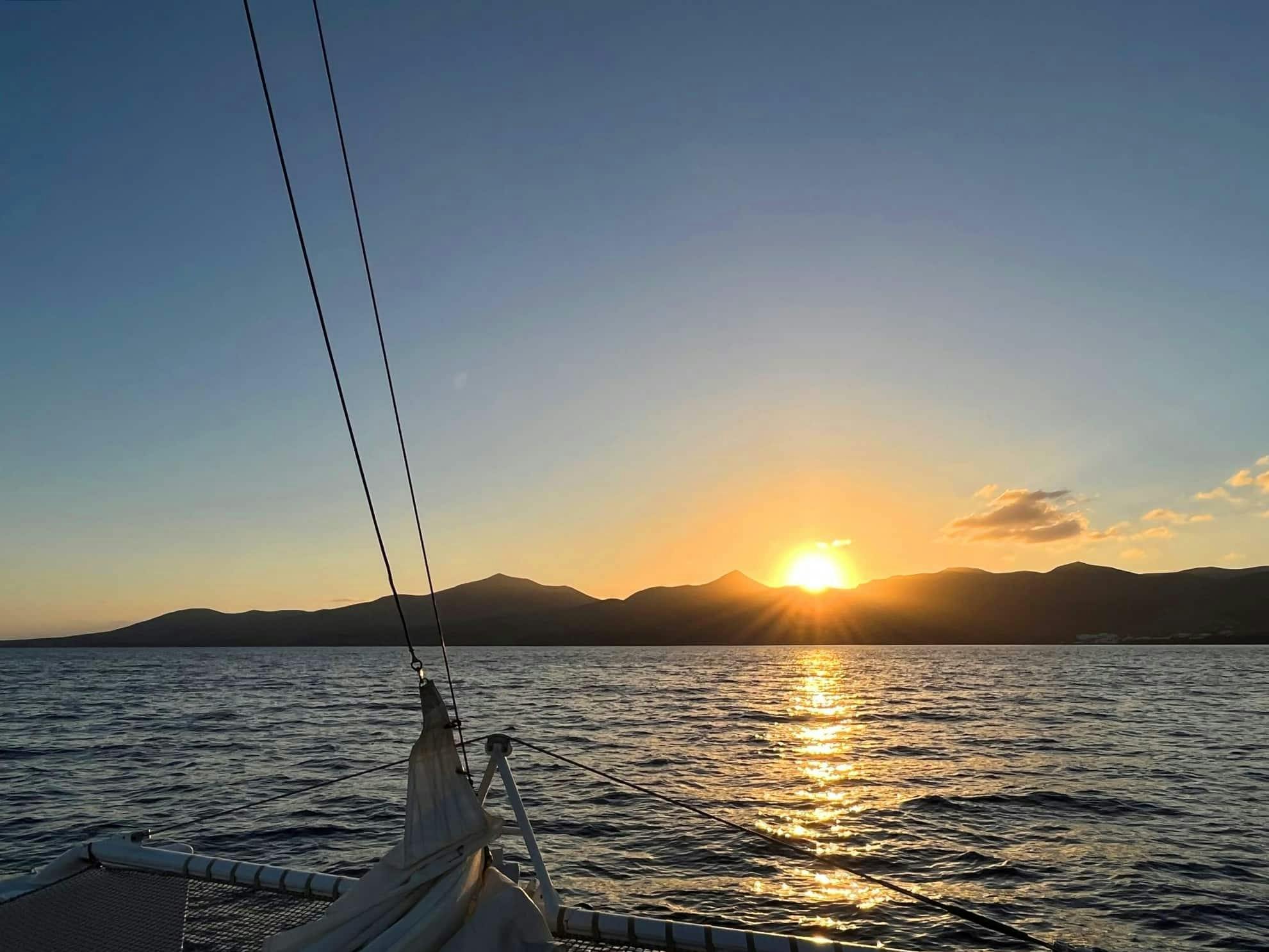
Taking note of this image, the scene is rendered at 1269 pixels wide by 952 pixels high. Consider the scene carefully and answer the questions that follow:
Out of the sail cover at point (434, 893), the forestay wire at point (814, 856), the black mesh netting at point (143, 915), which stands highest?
the sail cover at point (434, 893)

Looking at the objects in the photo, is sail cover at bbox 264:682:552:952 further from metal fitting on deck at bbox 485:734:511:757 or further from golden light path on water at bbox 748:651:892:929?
golden light path on water at bbox 748:651:892:929

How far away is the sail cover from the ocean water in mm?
7194

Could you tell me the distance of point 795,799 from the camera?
21.9 metres

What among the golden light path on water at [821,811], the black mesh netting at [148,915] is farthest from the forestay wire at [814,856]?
the black mesh netting at [148,915]

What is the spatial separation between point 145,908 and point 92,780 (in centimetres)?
2152

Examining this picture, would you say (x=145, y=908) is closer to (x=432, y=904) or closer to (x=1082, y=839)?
(x=432, y=904)

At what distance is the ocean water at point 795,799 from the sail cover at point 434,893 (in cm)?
719

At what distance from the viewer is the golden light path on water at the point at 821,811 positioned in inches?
528

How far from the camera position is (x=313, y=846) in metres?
16.3

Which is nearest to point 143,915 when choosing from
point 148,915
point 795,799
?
point 148,915

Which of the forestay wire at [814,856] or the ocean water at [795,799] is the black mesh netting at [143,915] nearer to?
the forestay wire at [814,856]

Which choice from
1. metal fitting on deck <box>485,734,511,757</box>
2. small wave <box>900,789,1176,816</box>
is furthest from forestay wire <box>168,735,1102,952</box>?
small wave <box>900,789,1176,816</box>

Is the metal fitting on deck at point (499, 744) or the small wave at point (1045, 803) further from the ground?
the metal fitting on deck at point (499, 744)

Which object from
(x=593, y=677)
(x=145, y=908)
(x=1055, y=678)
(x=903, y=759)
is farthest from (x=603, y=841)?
(x=1055, y=678)
